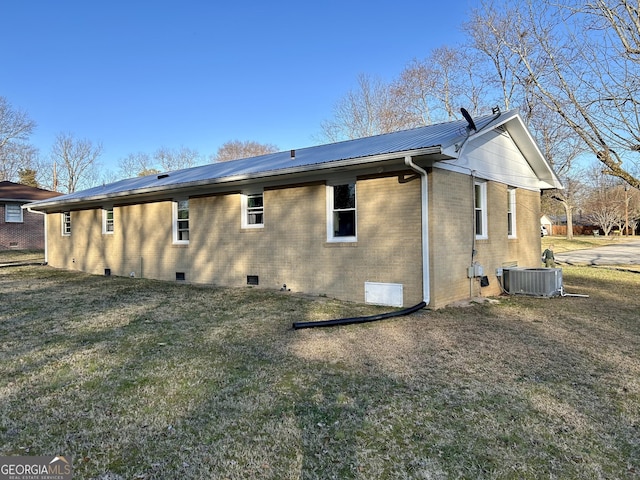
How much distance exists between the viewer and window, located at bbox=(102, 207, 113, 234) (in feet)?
48.2

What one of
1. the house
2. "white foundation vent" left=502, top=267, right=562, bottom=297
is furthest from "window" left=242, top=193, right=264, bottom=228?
"white foundation vent" left=502, top=267, right=562, bottom=297

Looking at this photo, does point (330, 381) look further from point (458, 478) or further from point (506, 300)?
point (506, 300)

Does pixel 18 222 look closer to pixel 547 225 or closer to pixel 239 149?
pixel 239 149

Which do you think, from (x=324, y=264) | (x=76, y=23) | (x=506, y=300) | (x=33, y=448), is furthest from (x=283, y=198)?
(x=76, y=23)

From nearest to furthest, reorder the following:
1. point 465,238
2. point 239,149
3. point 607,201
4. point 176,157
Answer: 1. point 465,238
2. point 176,157
3. point 239,149
4. point 607,201

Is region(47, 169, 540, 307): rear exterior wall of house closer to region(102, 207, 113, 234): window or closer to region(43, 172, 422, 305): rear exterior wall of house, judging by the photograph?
region(43, 172, 422, 305): rear exterior wall of house

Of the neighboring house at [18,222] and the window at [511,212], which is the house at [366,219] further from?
the neighboring house at [18,222]

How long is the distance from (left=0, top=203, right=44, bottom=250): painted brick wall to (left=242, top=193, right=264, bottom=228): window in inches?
829

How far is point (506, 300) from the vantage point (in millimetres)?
9031

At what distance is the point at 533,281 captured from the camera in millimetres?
9648

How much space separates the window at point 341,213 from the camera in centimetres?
877

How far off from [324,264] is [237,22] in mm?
9367

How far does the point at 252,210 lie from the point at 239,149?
41.2 metres

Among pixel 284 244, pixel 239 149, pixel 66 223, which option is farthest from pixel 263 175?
pixel 239 149
